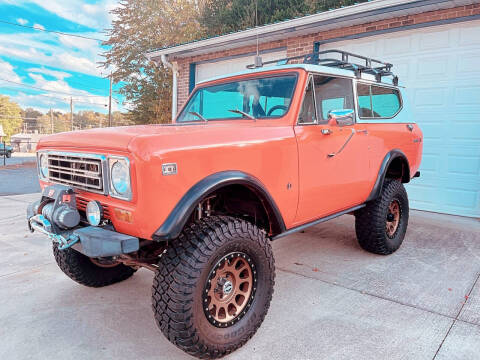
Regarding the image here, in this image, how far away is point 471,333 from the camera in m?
2.40

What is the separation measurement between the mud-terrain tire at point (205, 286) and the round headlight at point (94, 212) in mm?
429

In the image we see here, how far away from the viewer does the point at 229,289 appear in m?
2.20

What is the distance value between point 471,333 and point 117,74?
19.8 m

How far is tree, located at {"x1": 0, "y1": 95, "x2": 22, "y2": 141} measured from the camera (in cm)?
6556

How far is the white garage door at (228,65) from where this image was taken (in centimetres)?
791

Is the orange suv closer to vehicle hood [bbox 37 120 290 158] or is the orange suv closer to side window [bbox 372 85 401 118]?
vehicle hood [bbox 37 120 290 158]

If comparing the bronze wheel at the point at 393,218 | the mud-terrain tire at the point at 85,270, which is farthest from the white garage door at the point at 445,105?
the mud-terrain tire at the point at 85,270

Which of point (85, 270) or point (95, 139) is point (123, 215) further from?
point (85, 270)

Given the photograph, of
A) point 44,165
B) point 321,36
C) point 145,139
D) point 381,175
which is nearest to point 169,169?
point 145,139

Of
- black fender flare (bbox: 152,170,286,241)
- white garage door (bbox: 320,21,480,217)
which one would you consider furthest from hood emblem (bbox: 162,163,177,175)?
white garage door (bbox: 320,21,480,217)

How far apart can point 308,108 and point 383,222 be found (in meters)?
1.67

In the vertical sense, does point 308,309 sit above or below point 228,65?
below

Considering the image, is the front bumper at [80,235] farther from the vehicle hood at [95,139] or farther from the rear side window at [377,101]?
the rear side window at [377,101]

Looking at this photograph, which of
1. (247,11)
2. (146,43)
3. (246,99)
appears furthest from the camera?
(146,43)
